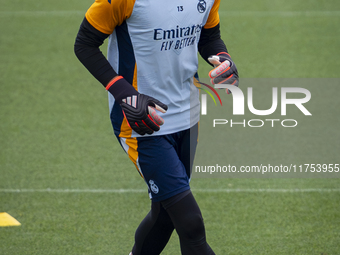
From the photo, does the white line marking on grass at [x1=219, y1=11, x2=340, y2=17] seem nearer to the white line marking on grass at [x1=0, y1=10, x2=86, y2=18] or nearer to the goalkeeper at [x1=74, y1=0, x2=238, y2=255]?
the white line marking on grass at [x1=0, y1=10, x2=86, y2=18]

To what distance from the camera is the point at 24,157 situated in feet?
16.5

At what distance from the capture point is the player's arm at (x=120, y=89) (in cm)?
A: 250

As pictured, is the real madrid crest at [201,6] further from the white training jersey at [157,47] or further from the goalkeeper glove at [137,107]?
the goalkeeper glove at [137,107]

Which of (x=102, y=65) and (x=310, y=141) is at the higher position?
(x=102, y=65)

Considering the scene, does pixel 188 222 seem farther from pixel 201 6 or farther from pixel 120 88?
pixel 201 6

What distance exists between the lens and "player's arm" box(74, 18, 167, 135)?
2.50 meters

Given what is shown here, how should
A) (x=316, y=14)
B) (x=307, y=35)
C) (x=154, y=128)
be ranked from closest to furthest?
(x=154, y=128), (x=307, y=35), (x=316, y=14)

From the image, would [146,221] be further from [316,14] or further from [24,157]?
[316,14]

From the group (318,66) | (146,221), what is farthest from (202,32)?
(318,66)

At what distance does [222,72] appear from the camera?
9.16 ft

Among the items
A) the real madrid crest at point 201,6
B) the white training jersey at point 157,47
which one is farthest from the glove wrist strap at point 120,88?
the real madrid crest at point 201,6

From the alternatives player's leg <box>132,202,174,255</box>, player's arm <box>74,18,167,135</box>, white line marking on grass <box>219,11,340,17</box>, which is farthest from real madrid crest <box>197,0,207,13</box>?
white line marking on grass <box>219,11,340,17</box>

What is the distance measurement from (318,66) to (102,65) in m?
5.32

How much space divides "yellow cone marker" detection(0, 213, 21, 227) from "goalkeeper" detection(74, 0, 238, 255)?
Answer: 1545 millimetres
